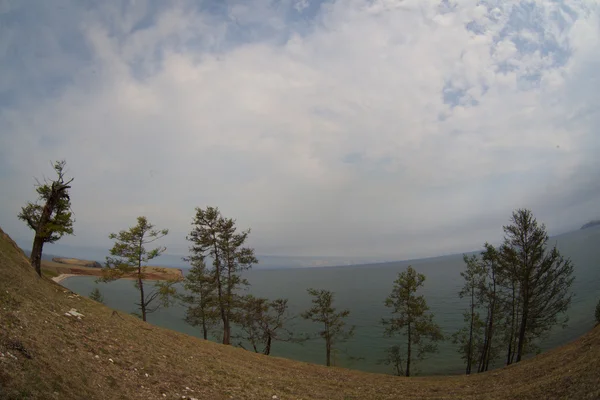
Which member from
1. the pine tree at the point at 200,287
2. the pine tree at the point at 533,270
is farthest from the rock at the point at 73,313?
the pine tree at the point at 533,270

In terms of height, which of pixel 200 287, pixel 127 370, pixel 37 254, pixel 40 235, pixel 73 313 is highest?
pixel 40 235

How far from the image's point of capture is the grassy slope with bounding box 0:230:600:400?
7379 mm

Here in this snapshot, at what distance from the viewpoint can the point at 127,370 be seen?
1009cm

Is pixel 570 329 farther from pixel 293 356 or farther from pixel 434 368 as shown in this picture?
pixel 293 356

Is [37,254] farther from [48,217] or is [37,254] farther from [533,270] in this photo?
[533,270]

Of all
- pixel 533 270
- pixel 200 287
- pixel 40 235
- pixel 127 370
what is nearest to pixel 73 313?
pixel 127 370

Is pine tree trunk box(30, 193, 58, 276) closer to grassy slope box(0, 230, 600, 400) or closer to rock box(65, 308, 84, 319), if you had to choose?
grassy slope box(0, 230, 600, 400)

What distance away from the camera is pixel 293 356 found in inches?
1916

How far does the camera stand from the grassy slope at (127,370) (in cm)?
738

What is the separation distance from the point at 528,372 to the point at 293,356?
39.7 m

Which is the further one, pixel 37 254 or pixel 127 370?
pixel 37 254

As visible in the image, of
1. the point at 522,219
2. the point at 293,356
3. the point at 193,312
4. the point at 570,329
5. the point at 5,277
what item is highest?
the point at 522,219

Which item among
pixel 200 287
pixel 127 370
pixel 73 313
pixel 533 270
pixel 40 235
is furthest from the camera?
pixel 200 287

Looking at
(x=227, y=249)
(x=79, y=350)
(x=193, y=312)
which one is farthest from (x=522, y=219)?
(x=193, y=312)
